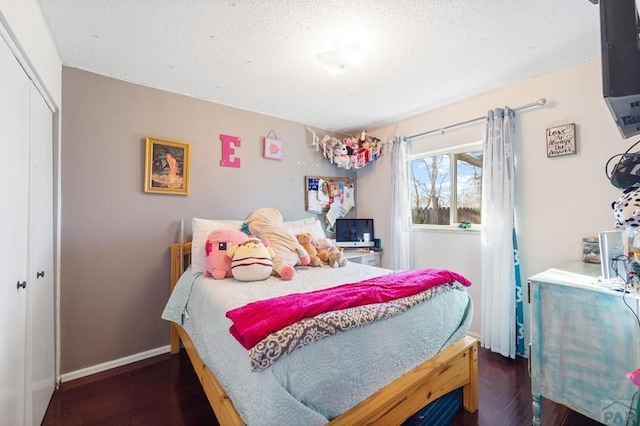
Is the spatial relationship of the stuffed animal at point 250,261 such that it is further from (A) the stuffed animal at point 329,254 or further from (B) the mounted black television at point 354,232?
(B) the mounted black television at point 354,232

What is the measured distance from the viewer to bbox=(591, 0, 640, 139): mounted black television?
3.03ft

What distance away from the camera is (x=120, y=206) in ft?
7.06

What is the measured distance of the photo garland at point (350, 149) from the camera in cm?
332

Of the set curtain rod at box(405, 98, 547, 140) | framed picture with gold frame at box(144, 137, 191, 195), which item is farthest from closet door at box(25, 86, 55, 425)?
curtain rod at box(405, 98, 547, 140)

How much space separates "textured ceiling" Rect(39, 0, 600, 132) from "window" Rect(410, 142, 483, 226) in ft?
2.13

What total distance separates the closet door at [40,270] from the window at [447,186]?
3143 millimetres

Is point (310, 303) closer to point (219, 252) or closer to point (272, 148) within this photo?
point (219, 252)

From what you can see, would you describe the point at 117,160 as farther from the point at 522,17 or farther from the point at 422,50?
the point at 522,17

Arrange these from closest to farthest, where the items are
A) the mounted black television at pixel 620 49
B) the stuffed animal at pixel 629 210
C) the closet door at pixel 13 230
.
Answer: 1. the mounted black television at pixel 620 49
2. the closet door at pixel 13 230
3. the stuffed animal at pixel 629 210

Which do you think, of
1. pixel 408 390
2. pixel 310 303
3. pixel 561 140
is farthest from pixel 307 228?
pixel 561 140

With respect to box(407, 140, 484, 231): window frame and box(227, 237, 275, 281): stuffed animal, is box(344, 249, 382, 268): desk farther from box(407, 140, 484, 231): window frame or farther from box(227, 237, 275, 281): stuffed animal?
box(227, 237, 275, 281): stuffed animal

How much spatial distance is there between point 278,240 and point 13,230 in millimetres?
1445

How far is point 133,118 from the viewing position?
2.21 meters

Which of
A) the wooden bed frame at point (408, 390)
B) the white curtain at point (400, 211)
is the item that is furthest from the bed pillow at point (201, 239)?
the white curtain at point (400, 211)
